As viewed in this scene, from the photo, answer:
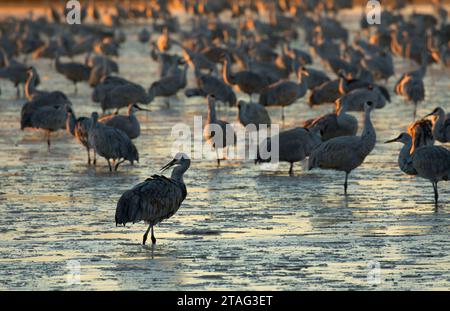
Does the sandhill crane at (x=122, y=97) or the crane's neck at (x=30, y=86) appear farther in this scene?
the crane's neck at (x=30, y=86)

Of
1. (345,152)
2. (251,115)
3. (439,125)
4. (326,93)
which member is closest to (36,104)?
(251,115)

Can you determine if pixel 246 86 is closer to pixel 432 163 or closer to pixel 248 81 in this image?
pixel 248 81

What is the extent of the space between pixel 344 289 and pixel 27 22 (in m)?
40.6

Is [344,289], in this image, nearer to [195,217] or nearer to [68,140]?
[195,217]

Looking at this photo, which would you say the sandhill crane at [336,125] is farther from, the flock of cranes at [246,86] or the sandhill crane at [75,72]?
the sandhill crane at [75,72]

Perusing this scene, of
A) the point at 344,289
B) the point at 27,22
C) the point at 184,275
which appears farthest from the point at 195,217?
the point at 27,22

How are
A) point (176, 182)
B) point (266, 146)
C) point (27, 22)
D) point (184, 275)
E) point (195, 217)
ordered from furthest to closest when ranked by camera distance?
point (27, 22) → point (266, 146) → point (195, 217) → point (176, 182) → point (184, 275)

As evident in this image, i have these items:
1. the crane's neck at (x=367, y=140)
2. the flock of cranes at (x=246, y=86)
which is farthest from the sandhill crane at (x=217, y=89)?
the crane's neck at (x=367, y=140)

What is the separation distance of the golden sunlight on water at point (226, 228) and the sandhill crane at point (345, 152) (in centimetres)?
37

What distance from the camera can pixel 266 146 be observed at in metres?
19.0

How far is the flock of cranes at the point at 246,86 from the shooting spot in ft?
55.3

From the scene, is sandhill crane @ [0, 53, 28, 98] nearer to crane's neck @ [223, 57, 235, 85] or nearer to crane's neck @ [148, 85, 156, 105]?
crane's neck @ [148, 85, 156, 105]

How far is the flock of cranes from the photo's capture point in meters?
16.8

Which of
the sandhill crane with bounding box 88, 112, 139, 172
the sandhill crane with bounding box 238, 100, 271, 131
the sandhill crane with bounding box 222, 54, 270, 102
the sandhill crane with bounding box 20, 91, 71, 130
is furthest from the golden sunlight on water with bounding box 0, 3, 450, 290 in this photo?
the sandhill crane with bounding box 222, 54, 270, 102
